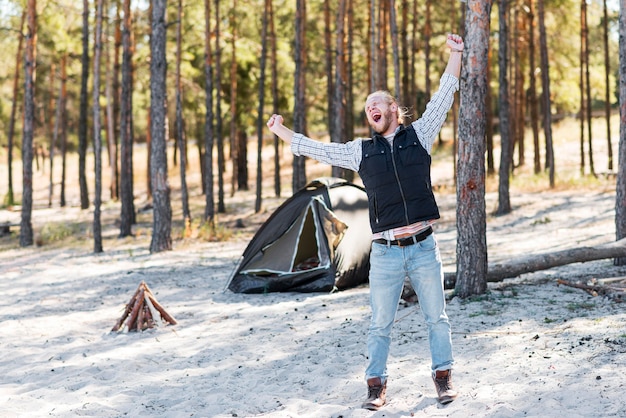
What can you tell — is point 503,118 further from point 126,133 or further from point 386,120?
point 386,120

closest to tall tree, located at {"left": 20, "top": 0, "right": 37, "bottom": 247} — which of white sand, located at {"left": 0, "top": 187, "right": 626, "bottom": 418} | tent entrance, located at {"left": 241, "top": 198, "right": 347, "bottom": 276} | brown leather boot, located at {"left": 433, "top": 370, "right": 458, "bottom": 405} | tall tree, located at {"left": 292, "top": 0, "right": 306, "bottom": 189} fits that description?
tall tree, located at {"left": 292, "top": 0, "right": 306, "bottom": 189}

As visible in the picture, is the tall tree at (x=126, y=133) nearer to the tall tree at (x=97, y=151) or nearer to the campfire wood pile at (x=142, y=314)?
the tall tree at (x=97, y=151)

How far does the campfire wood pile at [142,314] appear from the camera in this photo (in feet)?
28.3

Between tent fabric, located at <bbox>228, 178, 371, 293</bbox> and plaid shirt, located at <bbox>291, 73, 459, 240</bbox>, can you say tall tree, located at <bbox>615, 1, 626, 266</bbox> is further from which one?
plaid shirt, located at <bbox>291, 73, 459, 240</bbox>

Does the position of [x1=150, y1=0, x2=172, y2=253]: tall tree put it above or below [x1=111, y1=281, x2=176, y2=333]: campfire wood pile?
above

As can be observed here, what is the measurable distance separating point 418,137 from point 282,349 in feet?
11.0

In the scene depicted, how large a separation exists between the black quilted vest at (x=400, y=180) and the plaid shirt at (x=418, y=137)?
6 centimetres

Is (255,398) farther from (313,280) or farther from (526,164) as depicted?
(526,164)

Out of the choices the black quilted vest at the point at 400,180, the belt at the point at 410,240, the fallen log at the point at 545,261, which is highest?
the black quilted vest at the point at 400,180

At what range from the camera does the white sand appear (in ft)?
18.0

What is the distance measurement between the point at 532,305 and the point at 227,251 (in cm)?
843

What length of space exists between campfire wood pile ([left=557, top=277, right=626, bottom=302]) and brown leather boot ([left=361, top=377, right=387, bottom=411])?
12.1 feet

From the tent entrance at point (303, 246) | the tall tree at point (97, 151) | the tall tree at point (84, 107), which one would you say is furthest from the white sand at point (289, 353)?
the tall tree at point (84, 107)

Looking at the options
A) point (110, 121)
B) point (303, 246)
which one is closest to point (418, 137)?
point (303, 246)
